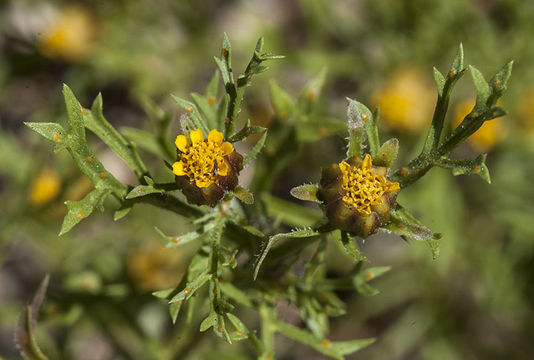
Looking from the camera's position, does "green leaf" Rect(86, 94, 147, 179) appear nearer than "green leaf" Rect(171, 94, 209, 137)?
No

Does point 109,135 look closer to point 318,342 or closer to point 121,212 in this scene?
point 121,212

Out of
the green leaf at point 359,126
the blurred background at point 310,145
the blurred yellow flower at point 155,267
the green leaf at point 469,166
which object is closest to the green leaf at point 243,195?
the green leaf at point 359,126

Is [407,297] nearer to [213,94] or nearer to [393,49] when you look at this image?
[393,49]

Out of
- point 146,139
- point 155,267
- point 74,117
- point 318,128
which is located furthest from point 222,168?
point 155,267

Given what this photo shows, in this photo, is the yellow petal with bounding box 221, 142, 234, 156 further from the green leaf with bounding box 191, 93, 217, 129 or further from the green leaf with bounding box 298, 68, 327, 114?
the green leaf with bounding box 298, 68, 327, 114

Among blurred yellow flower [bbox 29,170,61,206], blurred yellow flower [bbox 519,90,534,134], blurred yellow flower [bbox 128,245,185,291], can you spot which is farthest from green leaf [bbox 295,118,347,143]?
blurred yellow flower [bbox 519,90,534,134]

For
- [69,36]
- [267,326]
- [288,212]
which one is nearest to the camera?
[267,326]

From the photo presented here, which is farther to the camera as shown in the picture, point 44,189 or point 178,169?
point 44,189
